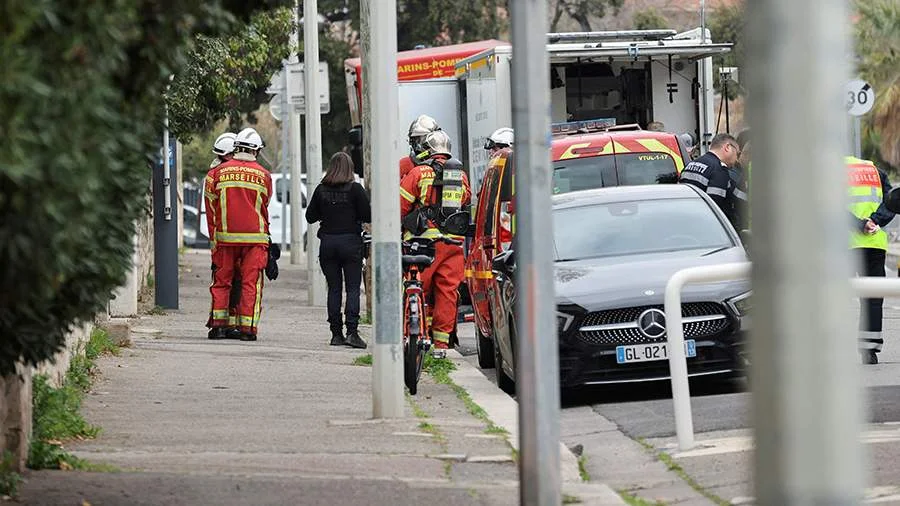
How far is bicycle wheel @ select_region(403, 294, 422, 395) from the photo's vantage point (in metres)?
12.0

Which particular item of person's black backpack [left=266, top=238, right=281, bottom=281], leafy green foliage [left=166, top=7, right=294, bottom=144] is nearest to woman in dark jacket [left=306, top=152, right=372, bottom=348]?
person's black backpack [left=266, top=238, right=281, bottom=281]

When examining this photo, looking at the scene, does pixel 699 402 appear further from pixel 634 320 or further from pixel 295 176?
pixel 295 176

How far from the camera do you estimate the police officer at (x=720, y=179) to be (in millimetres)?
14578

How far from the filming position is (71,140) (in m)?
4.97

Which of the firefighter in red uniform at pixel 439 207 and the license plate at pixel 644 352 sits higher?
the firefighter in red uniform at pixel 439 207

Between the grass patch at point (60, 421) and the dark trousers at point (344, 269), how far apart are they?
13.9ft

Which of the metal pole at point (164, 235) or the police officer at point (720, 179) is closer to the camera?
the police officer at point (720, 179)

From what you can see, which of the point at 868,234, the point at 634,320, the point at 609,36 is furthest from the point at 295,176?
the point at 634,320

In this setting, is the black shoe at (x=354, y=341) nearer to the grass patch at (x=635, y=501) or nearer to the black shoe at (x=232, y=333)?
the black shoe at (x=232, y=333)

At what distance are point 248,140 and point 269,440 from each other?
280 inches

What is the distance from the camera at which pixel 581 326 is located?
11453mm

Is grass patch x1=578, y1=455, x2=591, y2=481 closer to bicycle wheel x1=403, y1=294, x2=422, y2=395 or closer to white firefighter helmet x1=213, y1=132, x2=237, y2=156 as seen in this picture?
bicycle wheel x1=403, y1=294, x2=422, y2=395

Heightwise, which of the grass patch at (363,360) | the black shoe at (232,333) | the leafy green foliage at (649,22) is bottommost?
the grass patch at (363,360)

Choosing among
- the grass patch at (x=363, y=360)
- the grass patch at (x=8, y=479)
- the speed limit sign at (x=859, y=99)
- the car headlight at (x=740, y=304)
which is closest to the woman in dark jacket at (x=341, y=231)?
the grass patch at (x=363, y=360)
